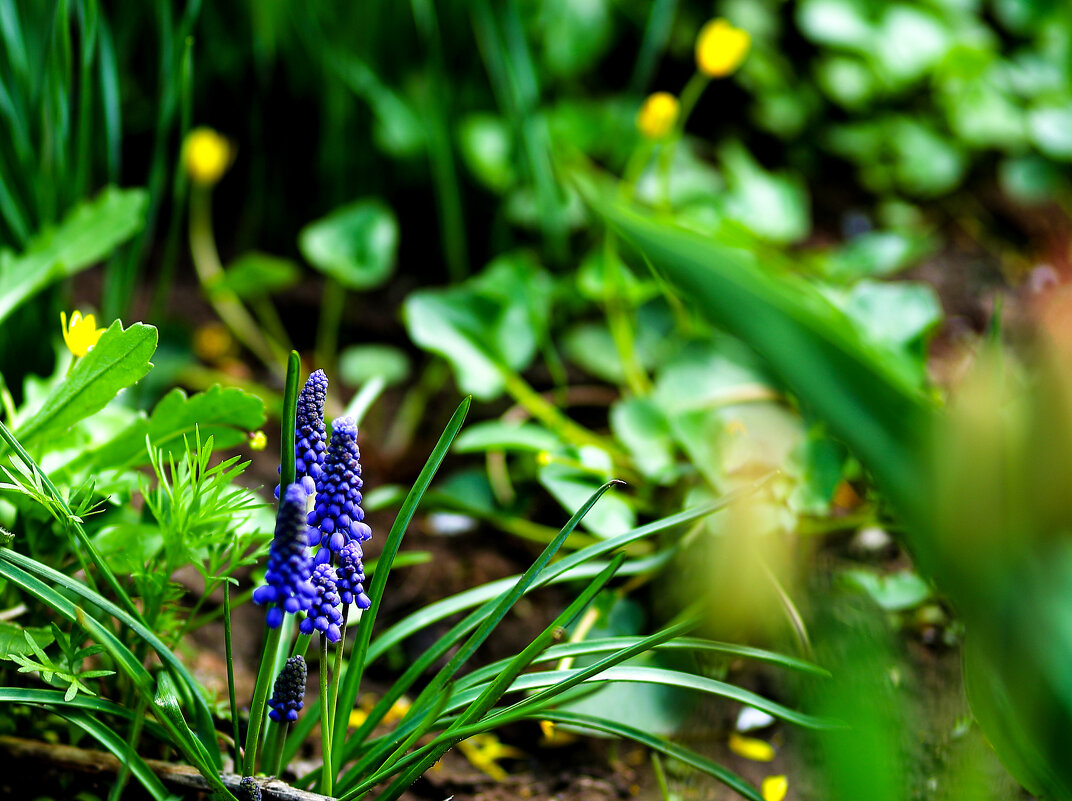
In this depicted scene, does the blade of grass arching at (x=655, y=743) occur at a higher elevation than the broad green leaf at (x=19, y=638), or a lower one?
lower

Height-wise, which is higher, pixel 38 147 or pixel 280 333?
pixel 38 147

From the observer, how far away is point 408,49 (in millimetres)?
1878

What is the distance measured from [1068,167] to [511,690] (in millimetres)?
1953

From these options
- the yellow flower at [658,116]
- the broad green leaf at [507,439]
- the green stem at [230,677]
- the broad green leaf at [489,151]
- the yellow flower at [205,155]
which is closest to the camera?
the green stem at [230,677]

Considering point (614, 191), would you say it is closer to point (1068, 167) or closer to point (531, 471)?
point (531, 471)

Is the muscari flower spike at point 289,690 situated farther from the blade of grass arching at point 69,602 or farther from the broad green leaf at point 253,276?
the broad green leaf at point 253,276

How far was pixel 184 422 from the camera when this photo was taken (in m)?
0.85

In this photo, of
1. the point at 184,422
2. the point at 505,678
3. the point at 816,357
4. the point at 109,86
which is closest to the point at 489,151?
the point at 109,86

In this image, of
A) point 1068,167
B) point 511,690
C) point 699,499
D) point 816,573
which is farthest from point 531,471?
point 1068,167

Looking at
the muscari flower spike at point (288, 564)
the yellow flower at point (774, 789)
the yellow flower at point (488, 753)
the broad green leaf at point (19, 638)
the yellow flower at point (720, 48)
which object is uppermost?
the yellow flower at point (720, 48)

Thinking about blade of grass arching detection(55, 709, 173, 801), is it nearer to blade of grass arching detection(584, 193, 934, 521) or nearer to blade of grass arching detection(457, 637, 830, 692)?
blade of grass arching detection(457, 637, 830, 692)

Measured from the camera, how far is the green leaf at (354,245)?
1486 mm

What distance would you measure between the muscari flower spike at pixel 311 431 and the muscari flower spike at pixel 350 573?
0.18ft

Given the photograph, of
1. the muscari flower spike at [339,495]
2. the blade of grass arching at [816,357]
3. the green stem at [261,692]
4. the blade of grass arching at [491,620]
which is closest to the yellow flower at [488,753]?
the blade of grass arching at [491,620]
